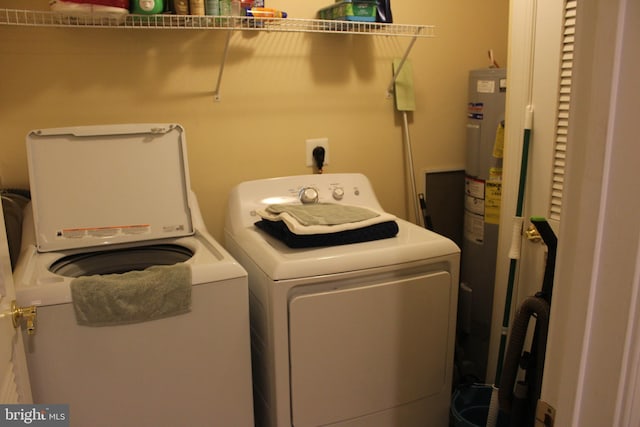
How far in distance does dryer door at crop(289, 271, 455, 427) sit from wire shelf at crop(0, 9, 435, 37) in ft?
3.35

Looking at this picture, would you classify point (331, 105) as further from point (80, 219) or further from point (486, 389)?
point (486, 389)

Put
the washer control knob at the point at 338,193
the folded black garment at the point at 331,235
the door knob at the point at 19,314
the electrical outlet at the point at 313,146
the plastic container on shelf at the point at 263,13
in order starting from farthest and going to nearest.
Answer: the electrical outlet at the point at 313,146 → the washer control knob at the point at 338,193 → the plastic container on shelf at the point at 263,13 → the folded black garment at the point at 331,235 → the door knob at the point at 19,314

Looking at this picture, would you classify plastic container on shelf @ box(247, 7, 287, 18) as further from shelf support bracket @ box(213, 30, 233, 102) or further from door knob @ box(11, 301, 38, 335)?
door knob @ box(11, 301, 38, 335)

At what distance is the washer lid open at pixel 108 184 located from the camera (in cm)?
171

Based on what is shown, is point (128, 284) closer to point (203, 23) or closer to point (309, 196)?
point (309, 196)

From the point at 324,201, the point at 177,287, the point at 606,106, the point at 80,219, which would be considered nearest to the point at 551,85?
the point at 324,201

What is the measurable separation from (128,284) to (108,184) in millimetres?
505

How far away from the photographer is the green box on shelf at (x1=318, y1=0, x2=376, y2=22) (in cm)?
204

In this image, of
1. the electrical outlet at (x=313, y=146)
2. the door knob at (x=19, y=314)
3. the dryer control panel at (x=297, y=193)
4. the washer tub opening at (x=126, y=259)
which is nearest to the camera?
the door knob at (x=19, y=314)

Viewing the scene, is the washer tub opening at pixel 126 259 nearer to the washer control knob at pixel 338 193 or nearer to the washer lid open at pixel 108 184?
the washer lid open at pixel 108 184

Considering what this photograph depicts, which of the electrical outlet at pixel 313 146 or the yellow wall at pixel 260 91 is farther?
the electrical outlet at pixel 313 146

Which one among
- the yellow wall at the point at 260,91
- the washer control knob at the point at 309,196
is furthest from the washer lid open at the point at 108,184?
the washer control knob at the point at 309,196

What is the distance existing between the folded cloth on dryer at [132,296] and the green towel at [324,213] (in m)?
0.42

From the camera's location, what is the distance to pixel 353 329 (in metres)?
1.67
